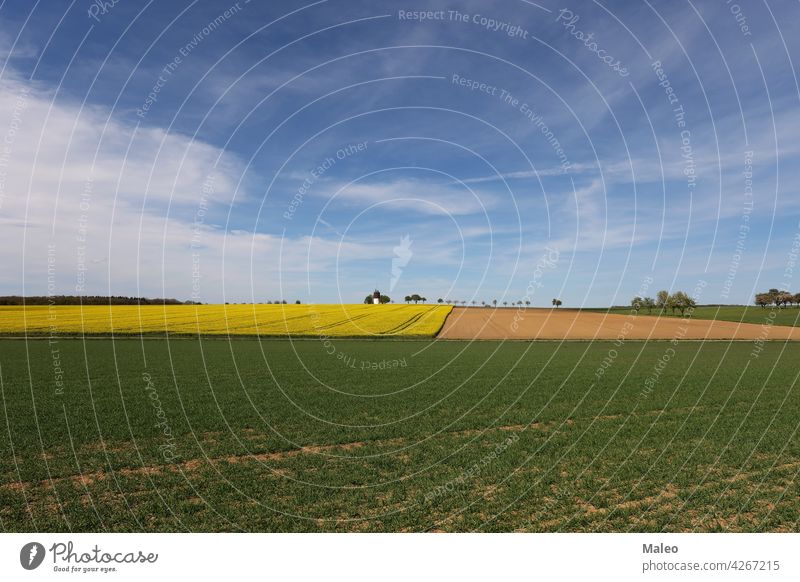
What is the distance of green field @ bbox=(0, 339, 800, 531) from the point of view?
10312mm

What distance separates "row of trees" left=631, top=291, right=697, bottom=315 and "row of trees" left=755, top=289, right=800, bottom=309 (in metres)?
22.9

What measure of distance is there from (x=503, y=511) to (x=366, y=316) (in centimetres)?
7544

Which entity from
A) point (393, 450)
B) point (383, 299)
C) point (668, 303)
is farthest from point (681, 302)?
point (393, 450)

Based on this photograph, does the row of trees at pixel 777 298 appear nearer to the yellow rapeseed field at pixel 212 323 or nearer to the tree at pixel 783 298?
the tree at pixel 783 298

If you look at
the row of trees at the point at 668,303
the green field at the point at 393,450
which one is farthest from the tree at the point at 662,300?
the green field at the point at 393,450

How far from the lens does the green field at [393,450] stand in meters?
10.3

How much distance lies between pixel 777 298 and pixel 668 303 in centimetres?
3000

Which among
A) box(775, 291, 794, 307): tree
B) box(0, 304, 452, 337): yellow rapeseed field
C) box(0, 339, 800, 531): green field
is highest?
box(775, 291, 794, 307): tree

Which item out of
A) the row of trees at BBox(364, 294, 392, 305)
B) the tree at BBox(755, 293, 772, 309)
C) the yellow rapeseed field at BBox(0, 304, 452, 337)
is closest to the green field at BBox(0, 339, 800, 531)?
the yellow rapeseed field at BBox(0, 304, 452, 337)

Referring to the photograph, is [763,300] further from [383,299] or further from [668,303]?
[383,299]

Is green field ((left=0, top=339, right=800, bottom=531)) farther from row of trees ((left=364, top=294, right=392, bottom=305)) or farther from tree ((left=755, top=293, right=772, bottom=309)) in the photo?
tree ((left=755, top=293, right=772, bottom=309))

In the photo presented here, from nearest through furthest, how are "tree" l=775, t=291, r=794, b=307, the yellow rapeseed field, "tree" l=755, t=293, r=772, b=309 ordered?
the yellow rapeseed field, "tree" l=775, t=291, r=794, b=307, "tree" l=755, t=293, r=772, b=309

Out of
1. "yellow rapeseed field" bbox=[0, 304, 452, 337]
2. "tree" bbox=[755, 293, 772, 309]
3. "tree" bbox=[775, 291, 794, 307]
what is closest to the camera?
"yellow rapeseed field" bbox=[0, 304, 452, 337]
